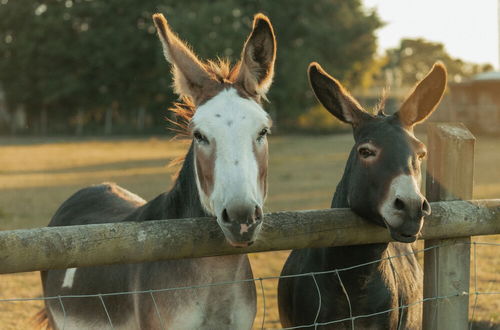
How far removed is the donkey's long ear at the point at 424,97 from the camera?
3.63 meters

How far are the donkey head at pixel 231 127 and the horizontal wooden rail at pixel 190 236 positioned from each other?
17 centimetres

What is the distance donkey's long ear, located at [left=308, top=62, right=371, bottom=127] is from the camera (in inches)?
144

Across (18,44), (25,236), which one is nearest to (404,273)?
(25,236)

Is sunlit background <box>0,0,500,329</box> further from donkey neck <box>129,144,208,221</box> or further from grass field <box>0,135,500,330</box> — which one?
donkey neck <box>129,144,208,221</box>

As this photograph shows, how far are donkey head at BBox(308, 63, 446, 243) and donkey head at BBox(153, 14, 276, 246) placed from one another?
0.54m

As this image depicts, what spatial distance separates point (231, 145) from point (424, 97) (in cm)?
140

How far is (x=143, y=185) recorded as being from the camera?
15586mm

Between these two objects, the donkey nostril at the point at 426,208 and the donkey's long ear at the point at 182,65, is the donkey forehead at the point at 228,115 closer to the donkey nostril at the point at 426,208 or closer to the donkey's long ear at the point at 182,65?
the donkey's long ear at the point at 182,65

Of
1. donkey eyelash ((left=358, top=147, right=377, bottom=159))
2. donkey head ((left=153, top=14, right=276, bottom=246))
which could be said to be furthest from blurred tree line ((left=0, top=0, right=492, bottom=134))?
donkey head ((left=153, top=14, right=276, bottom=246))

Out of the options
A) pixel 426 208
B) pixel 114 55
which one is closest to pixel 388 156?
pixel 426 208

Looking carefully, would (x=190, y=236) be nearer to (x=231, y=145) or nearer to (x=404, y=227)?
(x=231, y=145)

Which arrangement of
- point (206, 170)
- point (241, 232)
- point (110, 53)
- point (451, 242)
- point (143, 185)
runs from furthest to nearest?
point (110, 53) → point (143, 185) → point (451, 242) → point (206, 170) → point (241, 232)

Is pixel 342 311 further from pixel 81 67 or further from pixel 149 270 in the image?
pixel 81 67

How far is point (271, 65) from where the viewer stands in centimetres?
334
